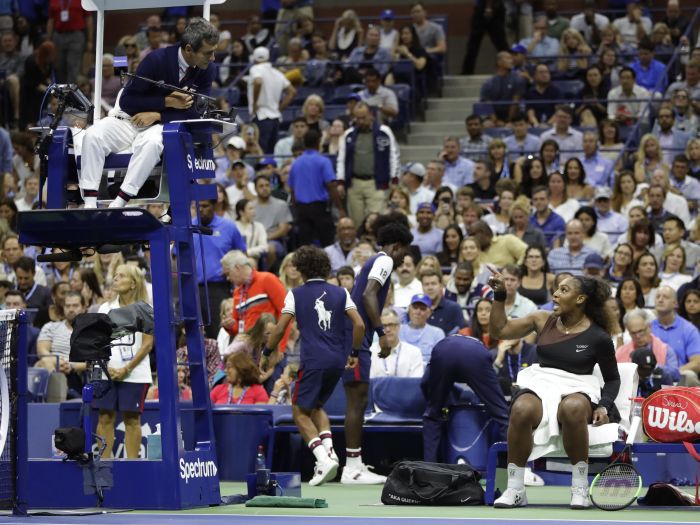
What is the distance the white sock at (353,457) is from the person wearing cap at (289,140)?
8.63 meters

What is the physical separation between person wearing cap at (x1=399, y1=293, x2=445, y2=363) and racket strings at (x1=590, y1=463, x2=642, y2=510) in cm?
485

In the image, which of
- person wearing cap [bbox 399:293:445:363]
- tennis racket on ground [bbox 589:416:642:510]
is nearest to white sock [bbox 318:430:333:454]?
person wearing cap [bbox 399:293:445:363]

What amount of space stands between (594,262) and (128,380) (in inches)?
236

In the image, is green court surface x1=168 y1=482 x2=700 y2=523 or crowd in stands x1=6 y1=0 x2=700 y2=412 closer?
green court surface x1=168 y1=482 x2=700 y2=523

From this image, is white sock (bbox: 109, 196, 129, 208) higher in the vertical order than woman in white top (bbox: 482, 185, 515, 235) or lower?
higher

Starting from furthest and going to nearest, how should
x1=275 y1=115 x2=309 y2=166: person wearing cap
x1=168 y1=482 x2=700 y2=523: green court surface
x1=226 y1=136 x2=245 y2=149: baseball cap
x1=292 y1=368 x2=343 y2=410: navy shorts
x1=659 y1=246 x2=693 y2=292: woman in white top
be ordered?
x1=226 y1=136 x2=245 y2=149: baseball cap
x1=275 y1=115 x2=309 y2=166: person wearing cap
x1=659 y1=246 x2=693 y2=292: woman in white top
x1=292 y1=368 x2=343 y2=410: navy shorts
x1=168 y1=482 x2=700 y2=523: green court surface

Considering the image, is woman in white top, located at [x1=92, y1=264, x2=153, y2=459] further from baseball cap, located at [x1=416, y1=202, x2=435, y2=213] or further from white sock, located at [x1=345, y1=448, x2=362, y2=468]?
baseball cap, located at [x1=416, y1=202, x2=435, y2=213]

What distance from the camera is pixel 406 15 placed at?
26.5m

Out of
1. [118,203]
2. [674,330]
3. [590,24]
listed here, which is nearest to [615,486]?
[118,203]

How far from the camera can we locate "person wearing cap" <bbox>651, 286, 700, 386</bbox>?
14.7 metres

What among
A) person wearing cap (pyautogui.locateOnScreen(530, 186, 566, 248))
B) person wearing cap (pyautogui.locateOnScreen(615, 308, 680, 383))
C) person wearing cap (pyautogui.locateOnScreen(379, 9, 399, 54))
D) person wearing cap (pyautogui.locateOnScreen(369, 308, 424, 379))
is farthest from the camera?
person wearing cap (pyautogui.locateOnScreen(379, 9, 399, 54))

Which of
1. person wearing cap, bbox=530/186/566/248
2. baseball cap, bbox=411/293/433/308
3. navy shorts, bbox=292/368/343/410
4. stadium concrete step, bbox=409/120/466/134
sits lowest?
navy shorts, bbox=292/368/343/410

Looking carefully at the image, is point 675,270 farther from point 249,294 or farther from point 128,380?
point 128,380

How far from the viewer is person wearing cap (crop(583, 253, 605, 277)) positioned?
16.2 meters
